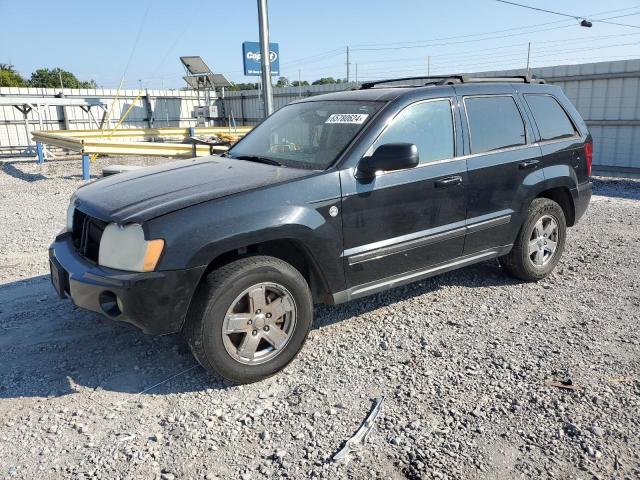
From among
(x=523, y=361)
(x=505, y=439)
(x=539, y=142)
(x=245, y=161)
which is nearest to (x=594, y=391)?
(x=523, y=361)

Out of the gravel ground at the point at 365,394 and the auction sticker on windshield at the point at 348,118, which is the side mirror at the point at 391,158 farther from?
the gravel ground at the point at 365,394

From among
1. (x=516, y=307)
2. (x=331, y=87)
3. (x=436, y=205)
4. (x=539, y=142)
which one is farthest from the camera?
(x=331, y=87)

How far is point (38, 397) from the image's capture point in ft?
10.4

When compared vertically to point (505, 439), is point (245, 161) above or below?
above

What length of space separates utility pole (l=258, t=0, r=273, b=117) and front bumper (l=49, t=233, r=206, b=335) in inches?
259

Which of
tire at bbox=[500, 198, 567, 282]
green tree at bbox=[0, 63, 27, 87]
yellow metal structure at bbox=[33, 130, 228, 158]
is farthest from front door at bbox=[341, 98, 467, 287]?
green tree at bbox=[0, 63, 27, 87]

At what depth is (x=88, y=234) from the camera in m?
3.40

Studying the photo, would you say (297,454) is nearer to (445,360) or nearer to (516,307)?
(445,360)

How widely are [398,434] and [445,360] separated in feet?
3.00

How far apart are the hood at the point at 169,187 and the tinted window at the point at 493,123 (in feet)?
5.38

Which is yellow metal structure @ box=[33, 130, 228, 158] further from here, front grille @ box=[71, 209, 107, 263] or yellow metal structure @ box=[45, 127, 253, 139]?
front grille @ box=[71, 209, 107, 263]

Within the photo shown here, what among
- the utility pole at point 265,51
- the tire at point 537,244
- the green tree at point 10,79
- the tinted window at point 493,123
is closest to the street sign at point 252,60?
the utility pole at point 265,51

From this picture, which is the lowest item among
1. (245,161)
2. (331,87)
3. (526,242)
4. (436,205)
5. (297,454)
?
(297,454)

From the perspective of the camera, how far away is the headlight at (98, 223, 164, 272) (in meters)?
2.92
